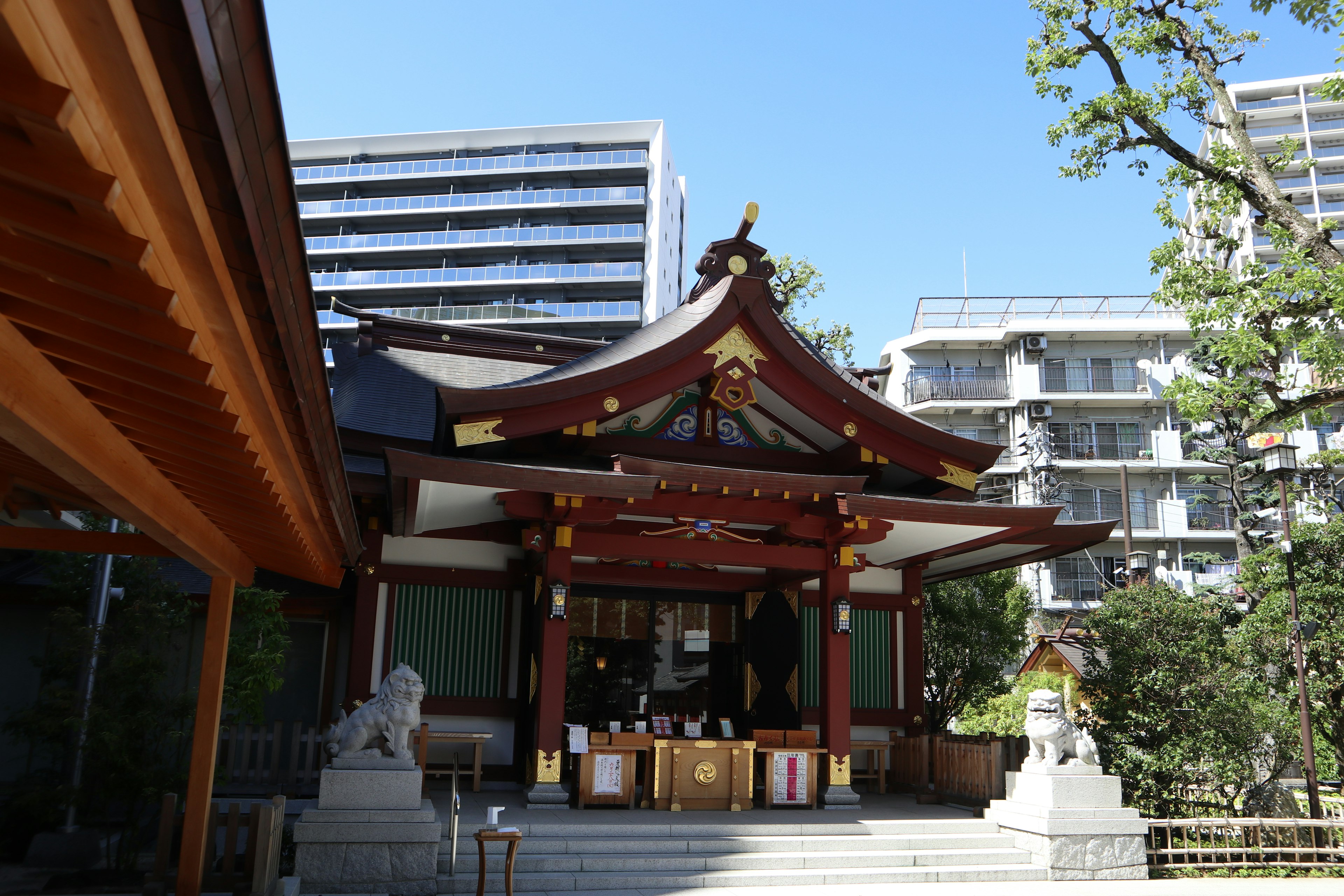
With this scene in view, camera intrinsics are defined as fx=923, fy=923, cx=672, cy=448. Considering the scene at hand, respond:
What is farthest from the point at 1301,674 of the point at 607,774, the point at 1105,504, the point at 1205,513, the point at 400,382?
the point at 1205,513

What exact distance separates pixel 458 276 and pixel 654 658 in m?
44.8

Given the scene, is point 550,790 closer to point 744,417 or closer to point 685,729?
point 685,729

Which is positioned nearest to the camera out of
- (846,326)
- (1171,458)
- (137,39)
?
(137,39)

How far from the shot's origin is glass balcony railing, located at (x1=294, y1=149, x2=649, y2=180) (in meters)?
54.5

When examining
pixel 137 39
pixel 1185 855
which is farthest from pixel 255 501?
pixel 1185 855

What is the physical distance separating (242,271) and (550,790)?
777 centimetres

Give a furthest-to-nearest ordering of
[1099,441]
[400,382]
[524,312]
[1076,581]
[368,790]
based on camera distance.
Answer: [524,312] < [1099,441] < [1076,581] < [400,382] < [368,790]

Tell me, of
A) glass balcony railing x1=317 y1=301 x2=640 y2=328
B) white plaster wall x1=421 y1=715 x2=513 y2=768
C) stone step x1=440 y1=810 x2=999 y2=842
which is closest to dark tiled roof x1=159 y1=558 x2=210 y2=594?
white plaster wall x1=421 y1=715 x2=513 y2=768

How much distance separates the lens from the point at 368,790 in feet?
24.8

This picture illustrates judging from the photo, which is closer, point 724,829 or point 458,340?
point 724,829

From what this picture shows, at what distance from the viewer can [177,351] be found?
274 cm

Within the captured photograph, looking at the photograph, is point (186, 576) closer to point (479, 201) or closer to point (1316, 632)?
point (1316, 632)

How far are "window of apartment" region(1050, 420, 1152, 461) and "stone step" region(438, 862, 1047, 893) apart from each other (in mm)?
32083

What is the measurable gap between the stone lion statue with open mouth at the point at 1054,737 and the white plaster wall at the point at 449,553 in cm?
611
